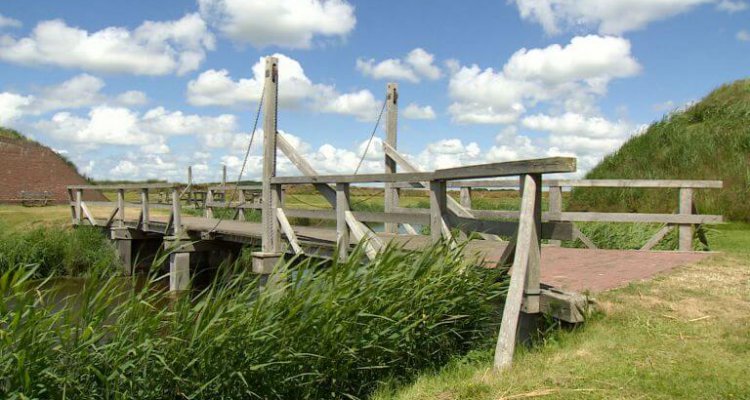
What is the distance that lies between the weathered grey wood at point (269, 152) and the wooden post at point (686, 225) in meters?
6.30

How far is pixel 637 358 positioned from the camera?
4.27 meters

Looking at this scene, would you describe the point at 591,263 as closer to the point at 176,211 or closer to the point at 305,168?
Result: the point at 305,168

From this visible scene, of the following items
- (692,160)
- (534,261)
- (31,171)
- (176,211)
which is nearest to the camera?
(534,261)

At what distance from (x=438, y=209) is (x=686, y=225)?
5.18 meters

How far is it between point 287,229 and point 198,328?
4772mm

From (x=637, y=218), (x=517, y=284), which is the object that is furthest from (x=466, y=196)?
(x=517, y=284)

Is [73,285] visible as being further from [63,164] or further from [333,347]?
[63,164]

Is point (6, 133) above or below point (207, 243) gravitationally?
above

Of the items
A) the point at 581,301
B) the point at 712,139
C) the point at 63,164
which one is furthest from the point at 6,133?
the point at 581,301

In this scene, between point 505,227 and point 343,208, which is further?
point 343,208

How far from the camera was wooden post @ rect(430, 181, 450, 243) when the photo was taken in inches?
242

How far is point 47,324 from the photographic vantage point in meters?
3.86

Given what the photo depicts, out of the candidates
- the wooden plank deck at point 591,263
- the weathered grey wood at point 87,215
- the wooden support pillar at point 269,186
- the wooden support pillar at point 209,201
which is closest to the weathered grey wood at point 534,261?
the wooden plank deck at point 591,263

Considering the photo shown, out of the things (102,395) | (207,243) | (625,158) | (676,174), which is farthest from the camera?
(625,158)
